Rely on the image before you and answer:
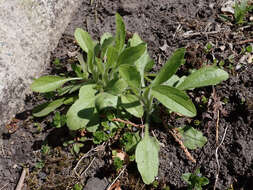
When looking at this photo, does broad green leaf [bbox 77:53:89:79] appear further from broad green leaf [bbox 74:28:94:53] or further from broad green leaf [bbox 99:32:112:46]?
broad green leaf [bbox 99:32:112:46]

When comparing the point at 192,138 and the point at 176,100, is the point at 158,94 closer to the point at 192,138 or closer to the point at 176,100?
the point at 176,100

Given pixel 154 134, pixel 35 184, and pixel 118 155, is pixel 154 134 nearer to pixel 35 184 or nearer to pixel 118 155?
pixel 118 155

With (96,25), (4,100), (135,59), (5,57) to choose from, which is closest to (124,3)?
(96,25)

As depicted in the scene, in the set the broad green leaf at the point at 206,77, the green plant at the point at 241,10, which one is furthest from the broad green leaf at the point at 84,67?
the green plant at the point at 241,10

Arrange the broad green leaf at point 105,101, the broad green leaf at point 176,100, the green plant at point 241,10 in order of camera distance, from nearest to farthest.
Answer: the broad green leaf at point 176,100, the broad green leaf at point 105,101, the green plant at point 241,10

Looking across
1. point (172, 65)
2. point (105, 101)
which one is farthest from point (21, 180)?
point (172, 65)

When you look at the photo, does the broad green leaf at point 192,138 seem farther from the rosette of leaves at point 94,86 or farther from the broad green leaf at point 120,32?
the broad green leaf at point 120,32

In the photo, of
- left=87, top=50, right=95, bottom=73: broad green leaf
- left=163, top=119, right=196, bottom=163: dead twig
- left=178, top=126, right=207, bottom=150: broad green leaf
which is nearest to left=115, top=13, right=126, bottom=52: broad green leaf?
left=87, top=50, right=95, bottom=73: broad green leaf
